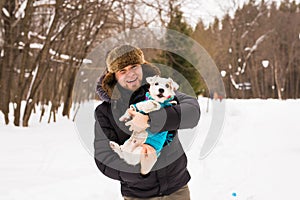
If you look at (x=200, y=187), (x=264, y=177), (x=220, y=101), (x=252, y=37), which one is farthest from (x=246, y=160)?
(x=252, y=37)

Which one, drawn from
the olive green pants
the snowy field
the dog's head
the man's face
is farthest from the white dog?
the snowy field

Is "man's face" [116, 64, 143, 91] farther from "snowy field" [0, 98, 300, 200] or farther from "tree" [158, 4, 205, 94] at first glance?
"snowy field" [0, 98, 300, 200]

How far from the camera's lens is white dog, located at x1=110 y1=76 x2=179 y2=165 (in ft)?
6.91

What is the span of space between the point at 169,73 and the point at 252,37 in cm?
5043

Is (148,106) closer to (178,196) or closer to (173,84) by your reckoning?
(173,84)

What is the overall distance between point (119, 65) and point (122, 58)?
5 cm

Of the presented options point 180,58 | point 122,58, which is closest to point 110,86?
point 122,58

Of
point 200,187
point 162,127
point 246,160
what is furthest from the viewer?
point 246,160

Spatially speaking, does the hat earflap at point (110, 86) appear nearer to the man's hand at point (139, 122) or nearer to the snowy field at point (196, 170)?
the man's hand at point (139, 122)

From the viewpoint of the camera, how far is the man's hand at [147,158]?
6.96 feet

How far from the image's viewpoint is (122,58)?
2400 millimetres

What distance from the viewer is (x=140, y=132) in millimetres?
2109

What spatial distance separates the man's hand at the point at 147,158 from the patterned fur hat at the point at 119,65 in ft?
1.36

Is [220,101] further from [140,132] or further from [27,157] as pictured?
[27,157]
